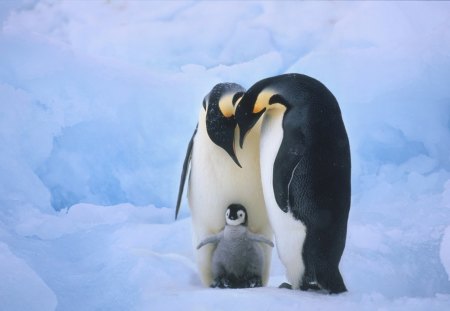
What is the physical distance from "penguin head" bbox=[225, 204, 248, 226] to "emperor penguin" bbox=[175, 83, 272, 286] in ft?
0.20

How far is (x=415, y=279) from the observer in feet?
7.03

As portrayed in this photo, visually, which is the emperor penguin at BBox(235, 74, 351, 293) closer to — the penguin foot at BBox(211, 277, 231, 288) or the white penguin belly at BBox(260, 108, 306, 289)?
the white penguin belly at BBox(260, 108, 306, 289)

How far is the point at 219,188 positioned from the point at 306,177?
350 mm

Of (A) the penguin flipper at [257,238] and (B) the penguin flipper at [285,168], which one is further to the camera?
(A) the penguin flipper at [257,238]

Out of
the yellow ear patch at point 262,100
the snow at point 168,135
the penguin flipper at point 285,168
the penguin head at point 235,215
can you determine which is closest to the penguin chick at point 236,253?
the penguin head at point 235,215

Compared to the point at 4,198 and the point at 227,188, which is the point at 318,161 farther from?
the point at 4,198

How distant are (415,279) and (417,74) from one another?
1241 millimetres

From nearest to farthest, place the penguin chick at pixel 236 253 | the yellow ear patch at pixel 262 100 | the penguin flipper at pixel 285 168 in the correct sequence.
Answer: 1. the penguin flipper at pixel 285 168
2. the yellow ear patch at pixel 262 100
3. the penguin chick at pixel 236 253

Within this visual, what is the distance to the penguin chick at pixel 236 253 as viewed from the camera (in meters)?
1.91

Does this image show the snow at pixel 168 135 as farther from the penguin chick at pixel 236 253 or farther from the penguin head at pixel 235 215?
the penguin head at pixel 235 215

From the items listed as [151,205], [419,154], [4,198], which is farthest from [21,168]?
[419,154]

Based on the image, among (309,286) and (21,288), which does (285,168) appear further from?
(21,288)

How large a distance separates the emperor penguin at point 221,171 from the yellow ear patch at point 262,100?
11 cm

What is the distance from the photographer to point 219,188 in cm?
196
